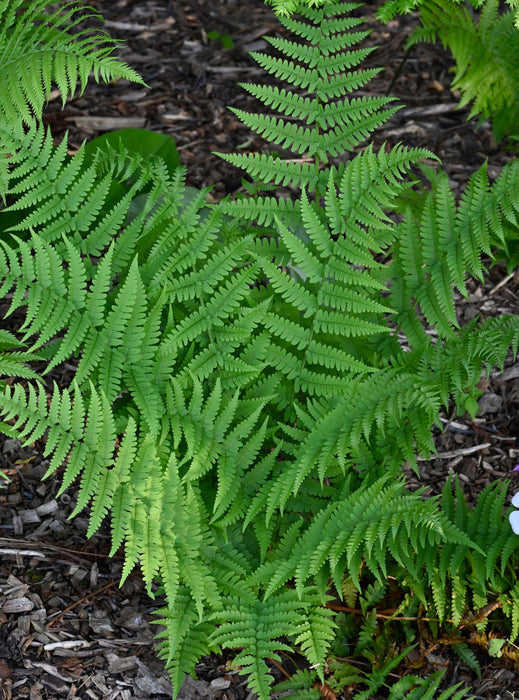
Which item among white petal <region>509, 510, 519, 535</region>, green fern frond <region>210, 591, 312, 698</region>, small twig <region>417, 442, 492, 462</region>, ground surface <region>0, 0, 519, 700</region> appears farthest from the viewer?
small twig <region>417, 442, 492, 462</region>

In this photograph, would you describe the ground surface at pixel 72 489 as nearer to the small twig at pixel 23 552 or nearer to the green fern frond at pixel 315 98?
the small twig at pixel 23 552

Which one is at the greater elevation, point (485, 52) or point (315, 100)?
point (485, 52)

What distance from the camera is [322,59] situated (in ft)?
7.80

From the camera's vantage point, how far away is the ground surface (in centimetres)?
224

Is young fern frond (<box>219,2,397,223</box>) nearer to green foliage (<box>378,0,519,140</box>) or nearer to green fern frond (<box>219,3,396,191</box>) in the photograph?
green fern frond (<box>219,3,396,191</box>)

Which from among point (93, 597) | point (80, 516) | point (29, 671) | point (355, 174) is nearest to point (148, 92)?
point (355, 174)

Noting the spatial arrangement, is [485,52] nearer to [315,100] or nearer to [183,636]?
[315,100]

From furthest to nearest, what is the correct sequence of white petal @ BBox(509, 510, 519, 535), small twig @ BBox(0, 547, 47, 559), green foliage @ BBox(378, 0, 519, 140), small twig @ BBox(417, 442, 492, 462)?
green foliage @ BBox(378, 0, 519, 140)
small twig @ BBox(417, 442, 492, 462)
small twig @ BBox(0, 547, 47, 559)
white petal @ BBox(509, 510, 519, 535)

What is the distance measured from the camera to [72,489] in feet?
8.80

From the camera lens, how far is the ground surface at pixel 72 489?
2240 millimetres

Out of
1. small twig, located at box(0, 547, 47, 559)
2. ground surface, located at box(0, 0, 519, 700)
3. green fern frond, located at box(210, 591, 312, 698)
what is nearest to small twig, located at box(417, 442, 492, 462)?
ground surface, located at box(0, 0, 519, 700)

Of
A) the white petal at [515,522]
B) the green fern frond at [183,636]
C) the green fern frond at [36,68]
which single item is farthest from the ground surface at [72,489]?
the green fern frond at [36,68]

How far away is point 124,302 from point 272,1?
3.29 ft

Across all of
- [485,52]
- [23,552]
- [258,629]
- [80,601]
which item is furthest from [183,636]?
[485,52]
